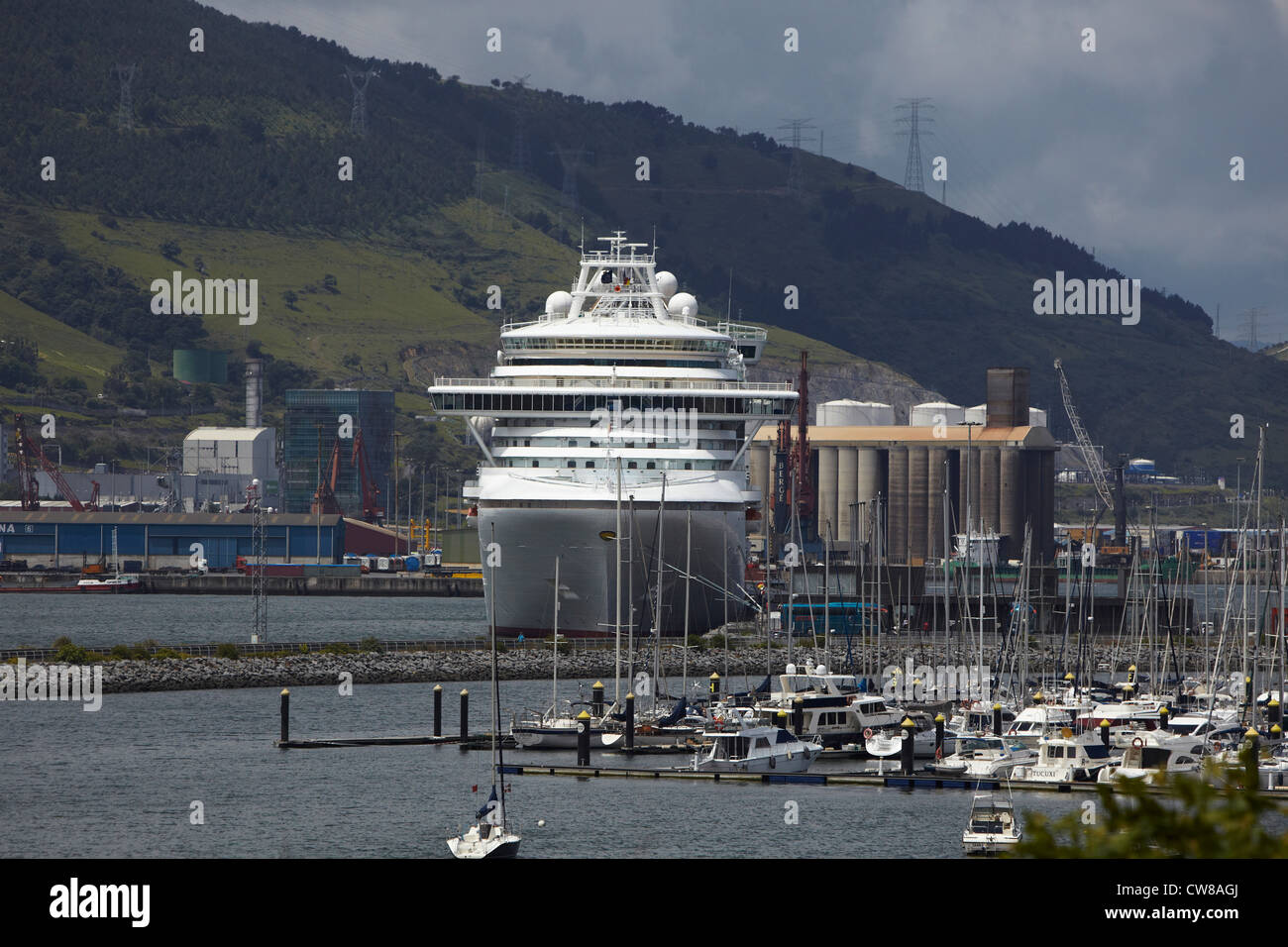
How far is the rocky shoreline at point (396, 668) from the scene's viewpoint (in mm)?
77562

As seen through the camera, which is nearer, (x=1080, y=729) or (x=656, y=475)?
(x=1080, y=729)

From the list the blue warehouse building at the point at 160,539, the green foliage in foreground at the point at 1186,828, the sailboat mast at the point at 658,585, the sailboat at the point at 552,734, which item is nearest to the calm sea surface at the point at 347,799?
the sailboat at the point at 552,734

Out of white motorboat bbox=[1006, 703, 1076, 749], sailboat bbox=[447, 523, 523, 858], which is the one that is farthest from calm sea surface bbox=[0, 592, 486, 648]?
sailboat bbox=[447, 523, 523, 858]

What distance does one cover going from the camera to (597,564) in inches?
3164

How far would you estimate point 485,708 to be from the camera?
72000 mm

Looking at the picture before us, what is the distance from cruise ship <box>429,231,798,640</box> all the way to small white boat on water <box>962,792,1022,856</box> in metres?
33.1

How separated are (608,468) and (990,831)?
3923cm

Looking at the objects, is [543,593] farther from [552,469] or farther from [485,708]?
[485,708]

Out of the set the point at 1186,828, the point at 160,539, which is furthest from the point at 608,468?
the point at 160,539

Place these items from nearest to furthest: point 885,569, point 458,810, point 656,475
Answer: point 458,810, point 656,475, point 885,569

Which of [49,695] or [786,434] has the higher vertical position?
[786,434]
